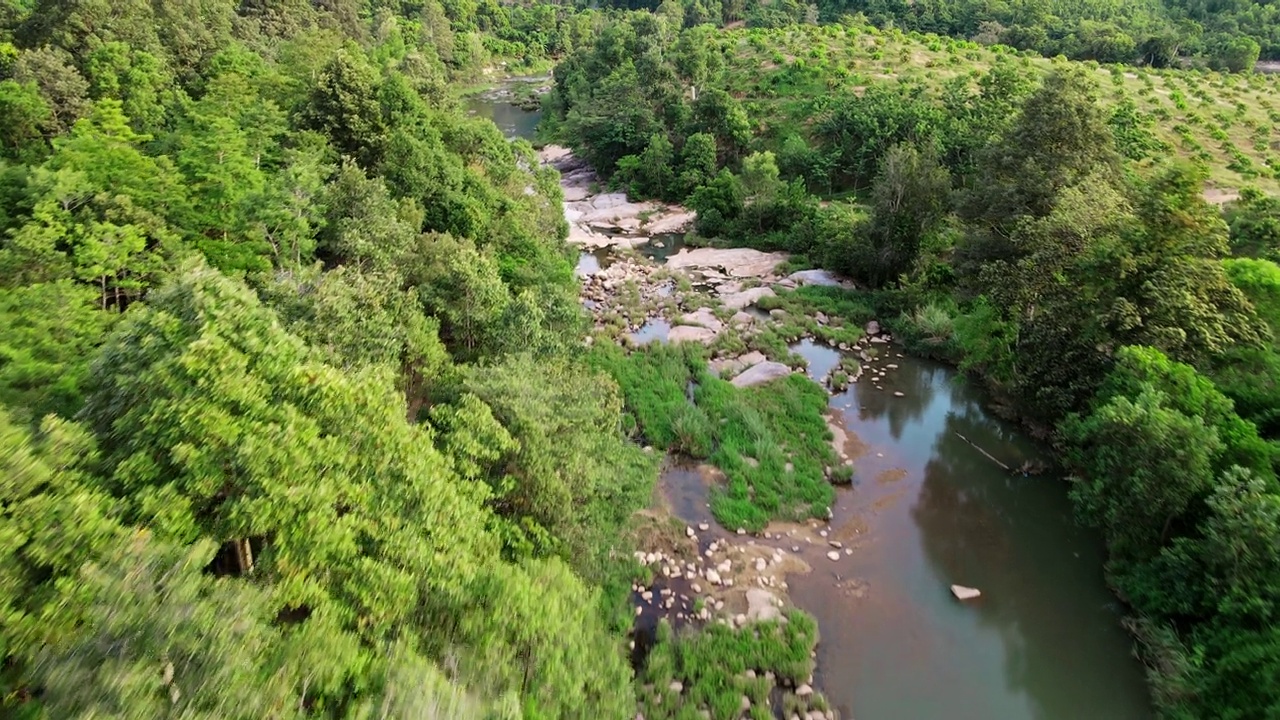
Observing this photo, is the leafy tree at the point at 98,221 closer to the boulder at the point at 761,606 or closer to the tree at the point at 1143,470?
the boulder at the point at 761,606

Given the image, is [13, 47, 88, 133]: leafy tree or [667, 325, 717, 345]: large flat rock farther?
[667, 325, 717, 345]: large flat rock

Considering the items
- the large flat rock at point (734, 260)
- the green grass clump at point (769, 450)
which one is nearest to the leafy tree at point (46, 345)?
the green grass clump at point (769, 450)

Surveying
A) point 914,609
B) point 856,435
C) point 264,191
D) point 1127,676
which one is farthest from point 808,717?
point 264,191

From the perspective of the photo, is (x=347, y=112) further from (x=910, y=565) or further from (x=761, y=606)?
(x=910, y=565)

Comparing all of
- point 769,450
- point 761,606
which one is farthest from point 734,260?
point 761,606

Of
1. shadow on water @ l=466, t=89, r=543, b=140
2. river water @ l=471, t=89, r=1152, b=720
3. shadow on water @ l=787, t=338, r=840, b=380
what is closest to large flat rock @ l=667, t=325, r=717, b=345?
shadow on water @ l=787, t=338, r=840, b=380

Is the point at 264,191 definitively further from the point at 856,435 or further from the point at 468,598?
the point at 856,435

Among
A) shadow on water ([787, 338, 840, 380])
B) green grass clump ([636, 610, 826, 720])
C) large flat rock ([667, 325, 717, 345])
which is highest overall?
green grass clump ([636, 610, 826, 720])

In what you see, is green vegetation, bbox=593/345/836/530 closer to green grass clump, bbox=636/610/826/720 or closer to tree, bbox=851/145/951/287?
green grass clump, bbox=636/610/826/720
